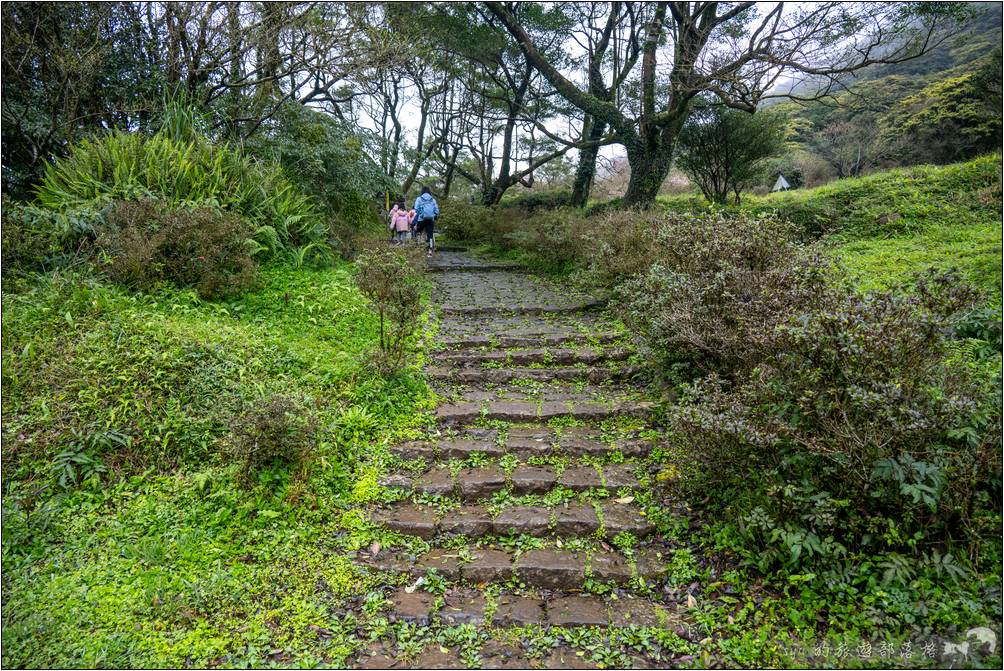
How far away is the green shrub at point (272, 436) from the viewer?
12.0ft

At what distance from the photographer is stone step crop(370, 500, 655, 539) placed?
11.6 ft

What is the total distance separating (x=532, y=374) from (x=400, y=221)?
24.4ft

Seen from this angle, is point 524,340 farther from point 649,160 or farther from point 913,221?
point 649,160

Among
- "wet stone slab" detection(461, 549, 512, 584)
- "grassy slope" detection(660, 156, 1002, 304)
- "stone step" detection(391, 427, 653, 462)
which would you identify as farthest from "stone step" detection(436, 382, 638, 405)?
"grassy slope" detection(660, 156, 1002, 304)

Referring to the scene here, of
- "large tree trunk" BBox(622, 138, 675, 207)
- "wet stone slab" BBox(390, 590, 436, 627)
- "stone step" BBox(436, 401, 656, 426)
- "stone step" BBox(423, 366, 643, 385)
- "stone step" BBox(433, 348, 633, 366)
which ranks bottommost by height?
"wet stone slab" BBox(390, 590, 436, 627)

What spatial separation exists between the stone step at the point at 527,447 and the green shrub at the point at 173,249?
10.6 ft

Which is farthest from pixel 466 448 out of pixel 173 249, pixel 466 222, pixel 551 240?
pixel 466 222

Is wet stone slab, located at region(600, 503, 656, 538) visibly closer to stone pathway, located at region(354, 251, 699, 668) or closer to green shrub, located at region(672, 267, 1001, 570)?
stone pathway, located at region(354, 251, 699, 668)

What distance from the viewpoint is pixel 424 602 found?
121 inches

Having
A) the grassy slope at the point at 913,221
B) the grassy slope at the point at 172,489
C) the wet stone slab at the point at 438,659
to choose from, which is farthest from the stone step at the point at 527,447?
the grassy slope at the point at 913,221

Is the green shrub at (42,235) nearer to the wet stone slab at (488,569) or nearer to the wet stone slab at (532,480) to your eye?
the wet stone slab at (532,480)

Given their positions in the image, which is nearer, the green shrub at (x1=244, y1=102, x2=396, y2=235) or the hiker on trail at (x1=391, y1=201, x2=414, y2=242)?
the green shrub at (x1=244, y1=102, x2=396, y2=235)

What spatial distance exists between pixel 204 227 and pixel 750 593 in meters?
6.27

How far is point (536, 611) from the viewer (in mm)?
2994
